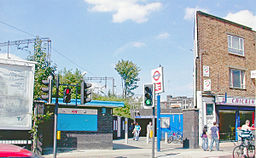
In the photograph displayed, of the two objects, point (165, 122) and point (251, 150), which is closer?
point (251, 150)

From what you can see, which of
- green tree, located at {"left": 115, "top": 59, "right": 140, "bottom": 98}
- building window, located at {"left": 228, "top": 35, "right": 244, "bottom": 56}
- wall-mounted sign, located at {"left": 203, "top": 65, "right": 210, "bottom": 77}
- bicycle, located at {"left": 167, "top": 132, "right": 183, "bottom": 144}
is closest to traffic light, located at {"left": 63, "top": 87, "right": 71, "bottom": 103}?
wall-mounted sign, located at {"left": 203, "top": 65, "right": 210, "bottom": 77}

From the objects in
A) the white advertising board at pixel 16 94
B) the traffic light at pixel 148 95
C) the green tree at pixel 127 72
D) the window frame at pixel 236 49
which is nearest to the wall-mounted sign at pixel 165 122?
the window frame at pixel 236 49

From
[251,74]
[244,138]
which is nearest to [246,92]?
[251,74]

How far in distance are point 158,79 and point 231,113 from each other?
9.88 m

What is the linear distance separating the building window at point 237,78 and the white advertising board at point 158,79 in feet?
31.0

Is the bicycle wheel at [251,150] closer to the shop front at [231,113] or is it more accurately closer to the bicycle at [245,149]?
the bicycle at [245,149]

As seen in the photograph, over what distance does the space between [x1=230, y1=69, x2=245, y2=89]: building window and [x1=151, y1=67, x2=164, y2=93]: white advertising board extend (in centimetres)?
945

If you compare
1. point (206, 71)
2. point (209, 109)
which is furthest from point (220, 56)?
point (209, 109)

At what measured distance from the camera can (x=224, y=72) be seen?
73.9 feet

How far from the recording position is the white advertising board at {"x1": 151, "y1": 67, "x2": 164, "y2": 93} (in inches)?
598

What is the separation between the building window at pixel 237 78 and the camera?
2323cm

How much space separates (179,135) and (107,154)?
38.2ft

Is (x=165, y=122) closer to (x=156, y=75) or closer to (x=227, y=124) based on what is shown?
(x=227, y=124)

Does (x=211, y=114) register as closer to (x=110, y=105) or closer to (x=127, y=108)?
(x=110, y=105)
